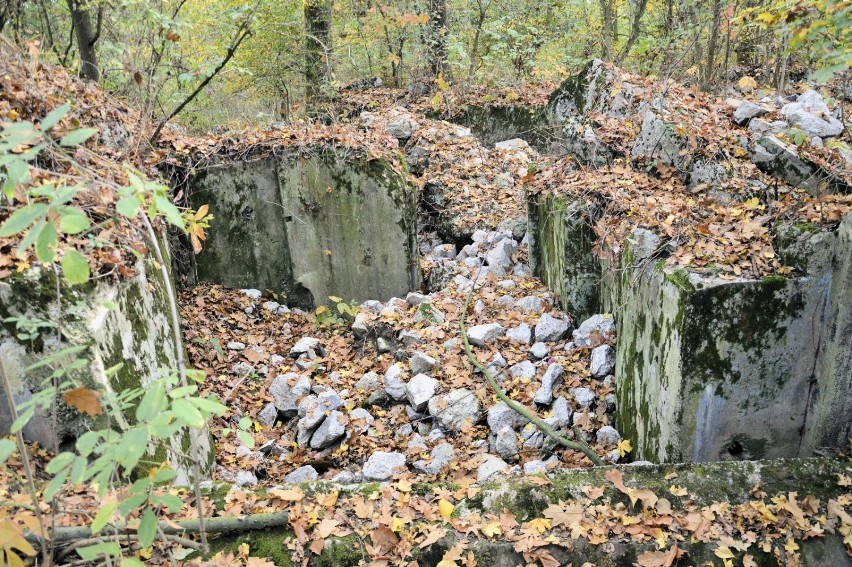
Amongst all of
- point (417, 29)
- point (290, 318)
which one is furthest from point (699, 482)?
point (417, 29)

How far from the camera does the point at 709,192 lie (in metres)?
4.86

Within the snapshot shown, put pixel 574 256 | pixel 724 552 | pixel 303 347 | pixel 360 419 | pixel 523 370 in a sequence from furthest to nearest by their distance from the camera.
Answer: pixel 303 347 < pixel 574 256 < pixel 523 370 < pixel 360 419 < pixel 724 552

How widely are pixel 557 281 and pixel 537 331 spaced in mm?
771

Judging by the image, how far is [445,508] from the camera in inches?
125

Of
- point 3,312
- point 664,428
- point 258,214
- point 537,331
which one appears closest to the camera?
point 3,312

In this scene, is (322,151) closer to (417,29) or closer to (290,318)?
(290,318)

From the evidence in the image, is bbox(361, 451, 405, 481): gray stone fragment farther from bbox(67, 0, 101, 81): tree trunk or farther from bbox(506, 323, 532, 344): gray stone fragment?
bbox(67, 0, 101, 81): tree trunk

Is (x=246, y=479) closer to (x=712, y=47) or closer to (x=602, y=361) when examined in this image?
(x=602, y=361)

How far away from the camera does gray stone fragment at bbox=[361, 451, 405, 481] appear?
4.19 metres

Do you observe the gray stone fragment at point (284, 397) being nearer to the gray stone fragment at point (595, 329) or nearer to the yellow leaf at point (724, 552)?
the gray stone fragment at point (595, 329)

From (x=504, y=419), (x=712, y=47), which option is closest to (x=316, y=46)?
(x=712, y=47)

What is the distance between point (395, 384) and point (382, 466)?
0.99m

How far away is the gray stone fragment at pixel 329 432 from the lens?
186 inches

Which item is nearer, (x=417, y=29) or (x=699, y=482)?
(x=699, y=482)
